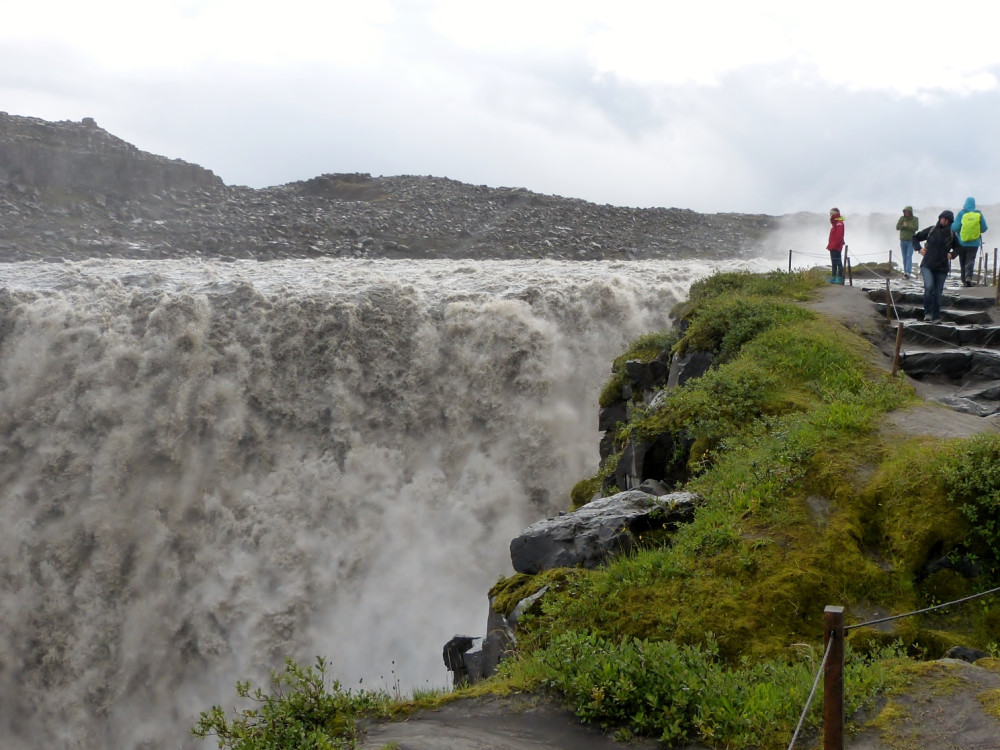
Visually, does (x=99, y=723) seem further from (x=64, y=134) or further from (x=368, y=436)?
(x=64, y=134)

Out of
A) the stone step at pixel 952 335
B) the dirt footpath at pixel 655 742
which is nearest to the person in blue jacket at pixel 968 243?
the stone step at pixel 952 335

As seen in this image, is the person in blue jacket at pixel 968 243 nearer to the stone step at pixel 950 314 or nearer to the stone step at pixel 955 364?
the stone step at pixel 950 314

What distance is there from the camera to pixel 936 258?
523 inches

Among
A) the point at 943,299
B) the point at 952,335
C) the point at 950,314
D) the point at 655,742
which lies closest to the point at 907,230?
the point at 943,299

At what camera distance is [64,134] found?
4234cm

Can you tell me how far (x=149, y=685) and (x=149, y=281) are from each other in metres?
11.0

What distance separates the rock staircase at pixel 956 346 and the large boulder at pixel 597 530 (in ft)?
15.5

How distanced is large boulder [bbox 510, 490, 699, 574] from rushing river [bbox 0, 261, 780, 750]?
587cm

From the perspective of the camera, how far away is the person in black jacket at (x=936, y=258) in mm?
13109

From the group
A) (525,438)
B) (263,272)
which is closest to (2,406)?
(263,272)

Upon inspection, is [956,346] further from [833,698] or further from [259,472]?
[259,472]

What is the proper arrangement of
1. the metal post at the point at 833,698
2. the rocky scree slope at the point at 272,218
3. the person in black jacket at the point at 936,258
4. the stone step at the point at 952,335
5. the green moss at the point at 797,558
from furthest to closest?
the rocky scree slope at the point at 272,218, the person in black jacket at the point at 936,258, the stone step at the point at 952,335, the green moss at the point at 797,558, the metal post at the point at 833,698

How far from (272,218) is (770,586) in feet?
110

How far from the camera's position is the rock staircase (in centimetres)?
1070
